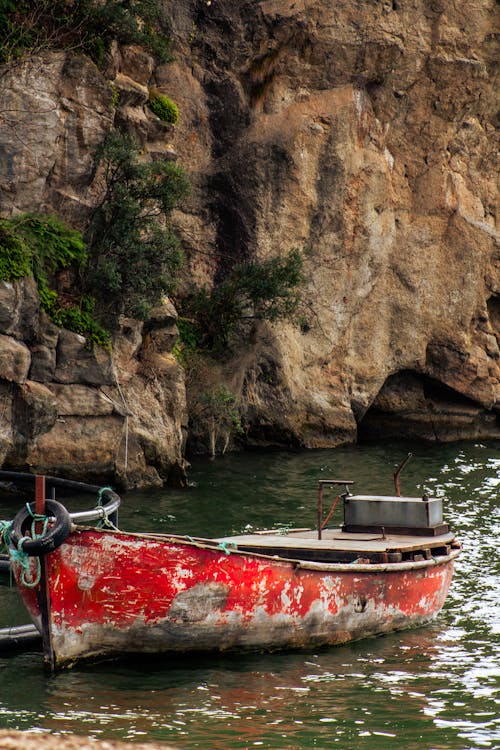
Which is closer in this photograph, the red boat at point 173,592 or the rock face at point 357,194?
the red boat at point 173,592

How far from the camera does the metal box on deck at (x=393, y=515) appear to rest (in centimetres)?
1636

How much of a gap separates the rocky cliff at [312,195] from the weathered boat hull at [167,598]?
1190 cm

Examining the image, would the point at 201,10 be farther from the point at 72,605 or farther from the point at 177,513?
the point at 72,605

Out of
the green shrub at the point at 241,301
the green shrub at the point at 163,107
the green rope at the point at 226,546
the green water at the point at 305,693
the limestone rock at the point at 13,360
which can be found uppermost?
the green shrub at the point at 163,107

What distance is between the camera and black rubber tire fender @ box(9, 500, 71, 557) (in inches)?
458

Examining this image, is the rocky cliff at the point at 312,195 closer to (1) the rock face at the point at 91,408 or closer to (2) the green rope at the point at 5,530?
(1) the rock face at the point at 91,408

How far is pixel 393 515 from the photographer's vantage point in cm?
1645

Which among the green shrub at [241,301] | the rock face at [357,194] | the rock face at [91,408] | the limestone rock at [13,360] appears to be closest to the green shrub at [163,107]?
the rock face at [357,194]

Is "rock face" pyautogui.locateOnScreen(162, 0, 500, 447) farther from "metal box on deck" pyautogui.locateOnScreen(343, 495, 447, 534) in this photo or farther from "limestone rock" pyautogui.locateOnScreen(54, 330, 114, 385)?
"metal box on deck" pyautogui.locateOnScreen(343, 495, 447, 534)

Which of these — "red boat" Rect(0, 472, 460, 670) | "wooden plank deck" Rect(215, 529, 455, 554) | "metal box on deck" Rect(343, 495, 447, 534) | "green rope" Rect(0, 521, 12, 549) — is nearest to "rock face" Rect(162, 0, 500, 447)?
"metal box on deck" Rect(343, 495, 447, 534)

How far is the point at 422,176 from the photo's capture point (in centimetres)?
3975

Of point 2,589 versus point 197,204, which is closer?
point 2,589

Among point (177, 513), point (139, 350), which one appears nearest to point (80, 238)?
point (139, 350)

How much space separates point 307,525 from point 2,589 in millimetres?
7807
